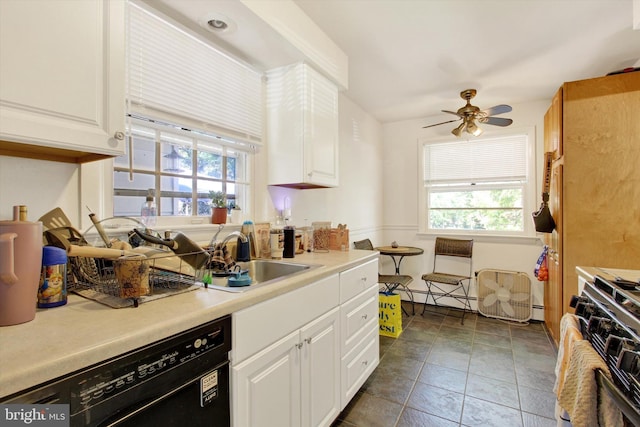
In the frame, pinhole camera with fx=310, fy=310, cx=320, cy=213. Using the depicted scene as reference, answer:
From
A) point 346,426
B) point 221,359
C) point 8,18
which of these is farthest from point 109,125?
point 346,426

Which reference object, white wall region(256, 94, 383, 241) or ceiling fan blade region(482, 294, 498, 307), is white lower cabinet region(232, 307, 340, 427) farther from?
ceiling fan blade region(482, 294, 498, 307)

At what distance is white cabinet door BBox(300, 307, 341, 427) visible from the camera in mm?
1467

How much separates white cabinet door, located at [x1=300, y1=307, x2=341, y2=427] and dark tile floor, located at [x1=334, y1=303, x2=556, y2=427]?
32 cm

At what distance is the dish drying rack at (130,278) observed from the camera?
3.33 ft

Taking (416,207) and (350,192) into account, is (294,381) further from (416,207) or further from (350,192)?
(416,207)

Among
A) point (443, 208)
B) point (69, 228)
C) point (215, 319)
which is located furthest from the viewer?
point (443, 208)

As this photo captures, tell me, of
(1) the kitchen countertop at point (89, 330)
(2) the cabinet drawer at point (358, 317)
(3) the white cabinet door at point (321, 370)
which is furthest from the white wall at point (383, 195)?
(1) the kitchen countertop at point (89, 330)

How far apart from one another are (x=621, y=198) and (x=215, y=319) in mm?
3020

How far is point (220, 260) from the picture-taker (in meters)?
1.67

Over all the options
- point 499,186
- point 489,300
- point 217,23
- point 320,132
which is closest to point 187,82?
point 217,23

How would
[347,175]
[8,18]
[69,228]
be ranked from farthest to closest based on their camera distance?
1. [347,175]
2. [69,228]
3. [8,18]

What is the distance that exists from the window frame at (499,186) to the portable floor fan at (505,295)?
493mm

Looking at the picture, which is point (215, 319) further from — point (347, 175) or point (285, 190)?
point (347, 175)

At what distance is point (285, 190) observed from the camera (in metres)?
2.50
